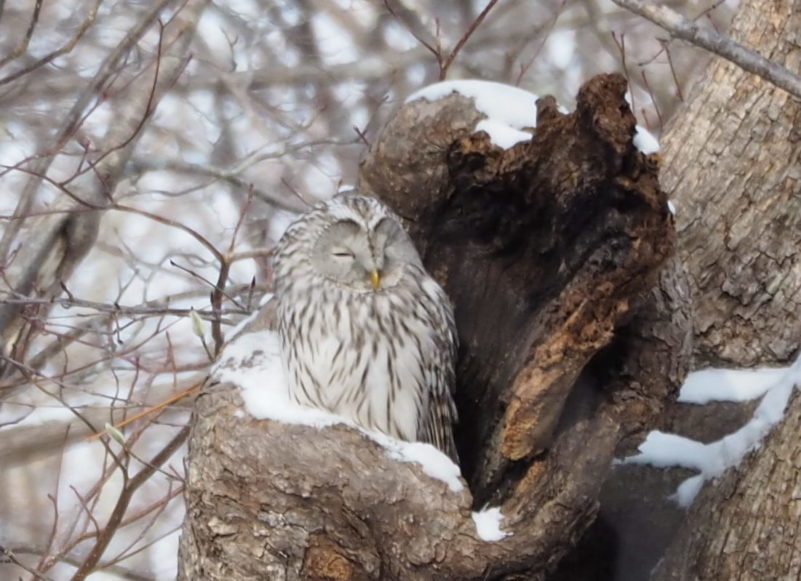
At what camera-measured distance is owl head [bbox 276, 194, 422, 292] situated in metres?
3.30

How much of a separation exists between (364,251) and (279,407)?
2.13 ft

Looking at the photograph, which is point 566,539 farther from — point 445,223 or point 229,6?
point 229,6

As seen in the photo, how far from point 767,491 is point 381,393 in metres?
1.09

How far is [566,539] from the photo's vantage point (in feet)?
9.07

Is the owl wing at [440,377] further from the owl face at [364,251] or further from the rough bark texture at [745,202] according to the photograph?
the rough bark texture at [745,202]

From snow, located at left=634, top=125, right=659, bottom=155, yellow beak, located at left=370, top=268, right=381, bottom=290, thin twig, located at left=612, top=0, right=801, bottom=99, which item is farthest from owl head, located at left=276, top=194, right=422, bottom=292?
thin twig, located at left=612, top=0, right=801, bottom=99

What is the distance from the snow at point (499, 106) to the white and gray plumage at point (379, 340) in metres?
0.39

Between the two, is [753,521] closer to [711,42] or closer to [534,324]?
[534,324]

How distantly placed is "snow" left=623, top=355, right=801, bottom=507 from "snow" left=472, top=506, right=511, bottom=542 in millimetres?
521

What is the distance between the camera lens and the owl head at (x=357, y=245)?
130 inches

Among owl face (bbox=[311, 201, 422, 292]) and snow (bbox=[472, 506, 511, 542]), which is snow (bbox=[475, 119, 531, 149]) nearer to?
owl face (bbox=[311, 201, 422, 292])

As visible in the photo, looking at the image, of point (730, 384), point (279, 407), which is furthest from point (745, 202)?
point (279, 407)

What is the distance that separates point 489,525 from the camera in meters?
2.75

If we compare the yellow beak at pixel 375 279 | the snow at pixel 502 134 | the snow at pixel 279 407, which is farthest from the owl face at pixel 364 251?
the snow at pixel 502 134
